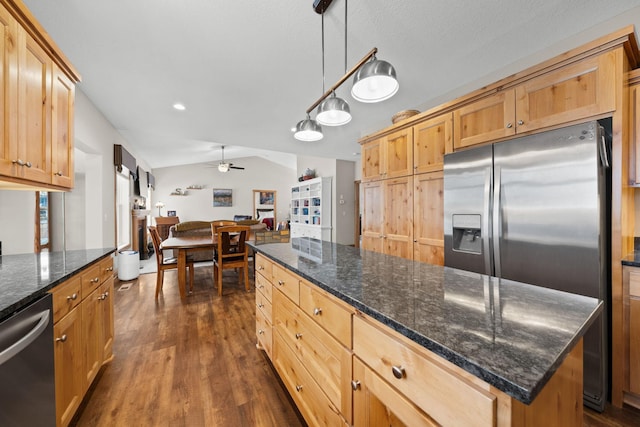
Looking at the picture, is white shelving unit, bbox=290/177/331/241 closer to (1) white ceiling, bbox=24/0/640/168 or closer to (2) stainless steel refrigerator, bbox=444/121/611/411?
(1) white ceiling, bbox=24/0/640/168

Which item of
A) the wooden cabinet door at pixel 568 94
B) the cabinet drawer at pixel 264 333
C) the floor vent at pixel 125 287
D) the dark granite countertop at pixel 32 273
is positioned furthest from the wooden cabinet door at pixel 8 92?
the floor vent at pixel 125 287

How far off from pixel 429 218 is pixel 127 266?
184 inches

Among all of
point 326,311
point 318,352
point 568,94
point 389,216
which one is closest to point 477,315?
point 326,311

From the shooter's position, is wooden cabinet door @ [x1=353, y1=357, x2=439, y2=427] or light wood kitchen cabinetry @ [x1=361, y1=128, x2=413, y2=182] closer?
wooden cabinet door @ [x1=353, y1=357, x2=439, y2=427]

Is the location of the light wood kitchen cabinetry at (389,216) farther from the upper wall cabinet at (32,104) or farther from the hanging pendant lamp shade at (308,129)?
the upper wall cabinet at (32,104)

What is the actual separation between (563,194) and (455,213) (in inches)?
26.6

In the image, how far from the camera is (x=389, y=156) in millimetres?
2811

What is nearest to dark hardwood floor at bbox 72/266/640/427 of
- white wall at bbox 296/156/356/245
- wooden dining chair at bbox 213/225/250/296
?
wooden dining chair at bbox 213/225/250/296

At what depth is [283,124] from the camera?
3.76 metres

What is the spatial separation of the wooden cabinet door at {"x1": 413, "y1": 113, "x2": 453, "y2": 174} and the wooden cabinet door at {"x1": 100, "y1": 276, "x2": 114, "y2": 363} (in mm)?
2765

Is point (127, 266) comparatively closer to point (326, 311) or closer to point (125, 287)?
point (125, 287)

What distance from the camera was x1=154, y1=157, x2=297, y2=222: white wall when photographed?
29.3 feet

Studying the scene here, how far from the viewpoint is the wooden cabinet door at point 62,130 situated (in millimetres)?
1582

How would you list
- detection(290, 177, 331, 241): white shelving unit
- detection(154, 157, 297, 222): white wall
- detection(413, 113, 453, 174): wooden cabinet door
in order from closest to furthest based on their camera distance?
detection(413, 113, 453, 174): wooden cabinet door → detection(290, 177, 331, 241): white shelving unit → detection(154, 157, 297, 222): white wall
